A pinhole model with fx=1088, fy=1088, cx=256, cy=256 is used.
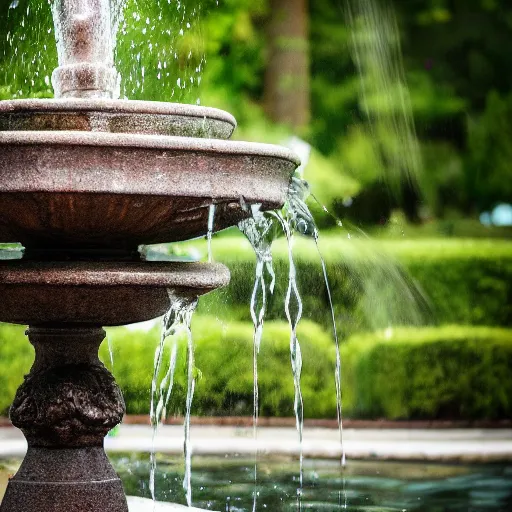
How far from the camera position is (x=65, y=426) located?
3.86 metres

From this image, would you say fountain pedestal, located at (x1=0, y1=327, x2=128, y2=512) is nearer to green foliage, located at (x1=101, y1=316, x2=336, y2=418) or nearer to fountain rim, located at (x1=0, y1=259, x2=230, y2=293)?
fountain rim, located at (x1=0, y1=259, x2=230, y2=293)

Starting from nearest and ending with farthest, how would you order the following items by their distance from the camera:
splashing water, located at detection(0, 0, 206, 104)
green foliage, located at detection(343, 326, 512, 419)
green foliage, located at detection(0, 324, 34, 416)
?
splashing water, located at detection(0, 0, 206, 104) → green foliage, located at detection(0, 324, 34, 416) → green foliage, located at detection(343, 326, 512, 419)

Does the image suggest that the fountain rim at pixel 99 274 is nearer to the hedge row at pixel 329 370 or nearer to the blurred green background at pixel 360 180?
the blurred green background at pixel 360 180

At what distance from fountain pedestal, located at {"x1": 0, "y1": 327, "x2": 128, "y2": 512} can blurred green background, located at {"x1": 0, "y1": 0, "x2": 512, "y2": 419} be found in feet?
9.80

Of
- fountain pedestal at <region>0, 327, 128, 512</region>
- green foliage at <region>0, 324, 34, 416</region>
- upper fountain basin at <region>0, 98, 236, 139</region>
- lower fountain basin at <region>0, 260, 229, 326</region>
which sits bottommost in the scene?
fountain pedestal at <region>0, 327, 128, 512</region>

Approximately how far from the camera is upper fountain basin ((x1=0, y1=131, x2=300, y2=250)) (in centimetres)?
336

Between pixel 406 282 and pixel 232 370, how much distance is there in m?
2.63

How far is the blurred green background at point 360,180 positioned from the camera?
9742 millimetres

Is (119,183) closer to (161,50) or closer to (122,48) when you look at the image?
(122,48)

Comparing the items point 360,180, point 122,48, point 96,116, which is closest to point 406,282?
point 122,48

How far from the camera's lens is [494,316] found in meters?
11.6

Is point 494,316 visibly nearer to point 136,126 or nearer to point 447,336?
point 447,336

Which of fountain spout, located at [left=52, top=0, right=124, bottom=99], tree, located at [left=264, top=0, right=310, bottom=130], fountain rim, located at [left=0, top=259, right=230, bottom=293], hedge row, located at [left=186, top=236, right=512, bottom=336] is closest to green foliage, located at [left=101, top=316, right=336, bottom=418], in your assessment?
hedge row, located at [left=186, top=236, right=512, bottom=336]

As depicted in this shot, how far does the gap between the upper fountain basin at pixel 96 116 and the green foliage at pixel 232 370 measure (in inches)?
229
